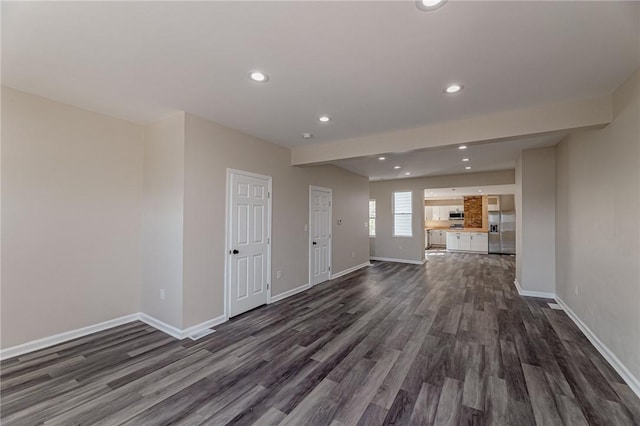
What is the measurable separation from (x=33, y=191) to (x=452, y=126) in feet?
16.4

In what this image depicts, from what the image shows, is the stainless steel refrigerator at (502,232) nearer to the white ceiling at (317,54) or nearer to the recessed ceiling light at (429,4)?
the white ceiling at (317,54)

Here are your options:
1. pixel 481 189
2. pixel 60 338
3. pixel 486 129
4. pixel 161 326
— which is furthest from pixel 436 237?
pixel 60 338

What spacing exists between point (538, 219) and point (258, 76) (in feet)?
17.4

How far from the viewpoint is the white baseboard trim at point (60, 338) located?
2707mm

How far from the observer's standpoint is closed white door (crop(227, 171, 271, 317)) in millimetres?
3861

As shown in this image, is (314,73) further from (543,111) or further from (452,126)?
(543,111)

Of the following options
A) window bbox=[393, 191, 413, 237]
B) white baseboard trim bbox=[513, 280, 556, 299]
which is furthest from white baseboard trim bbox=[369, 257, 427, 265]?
white baseboard trim bbox=[513, 280, 556, 299]

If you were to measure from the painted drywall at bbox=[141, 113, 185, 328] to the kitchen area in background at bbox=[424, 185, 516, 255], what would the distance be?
8651 millimetres

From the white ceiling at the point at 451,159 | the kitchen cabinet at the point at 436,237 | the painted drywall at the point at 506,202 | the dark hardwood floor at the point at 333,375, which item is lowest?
the dark hardwood floor at the point at 333,375

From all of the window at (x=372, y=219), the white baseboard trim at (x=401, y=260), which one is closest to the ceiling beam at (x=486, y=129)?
the window at (x=372, y=219)

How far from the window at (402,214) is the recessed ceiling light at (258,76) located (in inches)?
274

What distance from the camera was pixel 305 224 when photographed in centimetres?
535

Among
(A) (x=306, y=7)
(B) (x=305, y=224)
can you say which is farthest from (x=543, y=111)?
(B) (x=305, y=224)

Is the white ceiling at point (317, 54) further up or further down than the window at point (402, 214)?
further up
